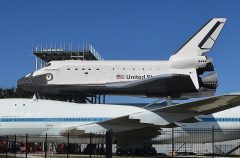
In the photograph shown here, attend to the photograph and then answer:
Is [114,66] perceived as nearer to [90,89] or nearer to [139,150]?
[90,89]

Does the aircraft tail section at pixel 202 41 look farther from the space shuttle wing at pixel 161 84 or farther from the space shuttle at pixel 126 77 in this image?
the space shuttle wing at pixel 161 84

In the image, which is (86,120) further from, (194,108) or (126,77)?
(194,108)

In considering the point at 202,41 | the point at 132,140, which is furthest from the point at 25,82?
the point at 202,41

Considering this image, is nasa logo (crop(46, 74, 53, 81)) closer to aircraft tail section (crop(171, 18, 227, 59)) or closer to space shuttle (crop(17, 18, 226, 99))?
space shuttle (crop(17, 18, 226, 99))

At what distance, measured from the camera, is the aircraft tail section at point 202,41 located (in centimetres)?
4119

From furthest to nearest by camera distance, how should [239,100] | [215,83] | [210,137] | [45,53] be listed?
1. [45,53]
2. [215,83]
3. [210,137]
4. [239,100]

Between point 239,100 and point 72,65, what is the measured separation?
15.6 m

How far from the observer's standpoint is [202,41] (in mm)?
41594

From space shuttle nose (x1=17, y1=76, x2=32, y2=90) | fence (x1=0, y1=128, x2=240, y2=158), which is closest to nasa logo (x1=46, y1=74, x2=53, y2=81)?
space shuttle nose (x1=17, y1=76, x2=32, y2=90)

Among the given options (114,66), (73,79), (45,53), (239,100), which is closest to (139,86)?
(114,66)

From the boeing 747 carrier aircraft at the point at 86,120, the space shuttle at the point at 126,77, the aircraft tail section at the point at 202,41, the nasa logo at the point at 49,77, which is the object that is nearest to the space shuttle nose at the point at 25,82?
the space shuttle at the point at 126,77

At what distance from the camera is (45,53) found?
1993 inches

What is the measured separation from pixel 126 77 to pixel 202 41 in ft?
24.2

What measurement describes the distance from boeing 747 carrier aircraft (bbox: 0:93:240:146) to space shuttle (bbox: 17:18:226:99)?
3212 mm
